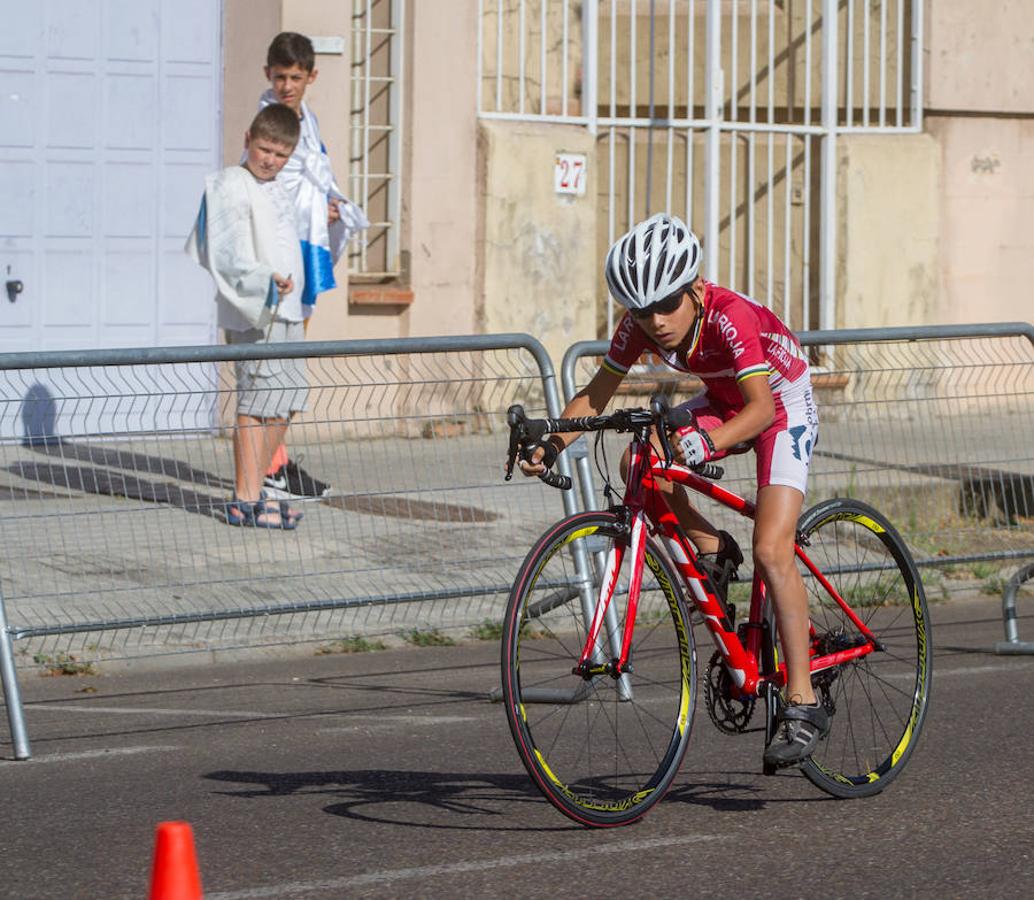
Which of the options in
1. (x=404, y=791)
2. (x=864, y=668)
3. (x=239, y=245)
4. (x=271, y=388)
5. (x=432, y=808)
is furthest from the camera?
(x=239, y=245)

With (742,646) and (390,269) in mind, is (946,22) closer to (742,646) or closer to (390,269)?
(390,269)

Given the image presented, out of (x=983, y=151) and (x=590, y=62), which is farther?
(x=983, y=151)

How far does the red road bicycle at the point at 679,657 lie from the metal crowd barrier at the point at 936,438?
180 cm

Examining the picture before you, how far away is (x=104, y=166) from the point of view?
13578 millimetres

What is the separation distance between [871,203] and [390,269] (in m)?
4.26

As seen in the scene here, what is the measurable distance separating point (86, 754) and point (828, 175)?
10572 mm

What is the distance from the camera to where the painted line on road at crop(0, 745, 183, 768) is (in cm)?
701

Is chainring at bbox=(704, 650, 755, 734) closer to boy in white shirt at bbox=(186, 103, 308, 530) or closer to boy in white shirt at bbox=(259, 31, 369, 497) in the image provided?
boy in white shirt at bbox=(186, 103, 308, 530)

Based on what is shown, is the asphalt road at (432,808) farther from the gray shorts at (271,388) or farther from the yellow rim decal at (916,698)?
the gray shorts at (271,388)

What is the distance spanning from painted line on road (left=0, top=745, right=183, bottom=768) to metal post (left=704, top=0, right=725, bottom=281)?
9566 mm

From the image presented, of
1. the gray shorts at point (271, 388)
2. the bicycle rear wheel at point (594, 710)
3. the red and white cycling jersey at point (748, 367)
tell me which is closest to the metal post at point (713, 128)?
the gray shorts at point (271, 388)

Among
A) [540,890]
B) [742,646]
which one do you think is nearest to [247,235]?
[742,646]

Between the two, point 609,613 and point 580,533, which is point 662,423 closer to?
point 580,533

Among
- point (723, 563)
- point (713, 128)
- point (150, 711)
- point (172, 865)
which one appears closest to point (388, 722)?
point (150, 711)
